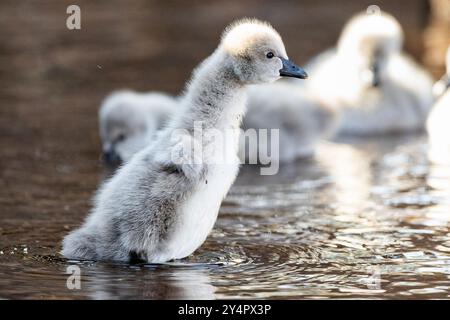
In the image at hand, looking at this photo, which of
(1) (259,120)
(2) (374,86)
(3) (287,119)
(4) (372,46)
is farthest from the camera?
(2) (374,86)

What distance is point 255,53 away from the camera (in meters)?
5.57

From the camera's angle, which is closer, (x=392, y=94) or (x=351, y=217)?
(x=351, y=217)

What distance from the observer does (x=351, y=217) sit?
652 cm

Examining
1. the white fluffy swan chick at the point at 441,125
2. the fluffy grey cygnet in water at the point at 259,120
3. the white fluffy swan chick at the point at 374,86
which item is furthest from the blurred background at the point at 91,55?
the white fluffy swan chick at the point at 441,125

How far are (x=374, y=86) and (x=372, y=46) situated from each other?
1.16ft

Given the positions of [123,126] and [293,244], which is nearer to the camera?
[293,244]

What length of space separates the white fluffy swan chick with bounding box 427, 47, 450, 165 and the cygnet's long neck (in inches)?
127

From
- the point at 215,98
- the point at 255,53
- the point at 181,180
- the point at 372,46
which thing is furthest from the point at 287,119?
the point at 181,180

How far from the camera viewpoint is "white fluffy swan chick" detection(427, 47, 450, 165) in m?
8.52

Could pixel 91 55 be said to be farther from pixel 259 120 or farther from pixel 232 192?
pixel 232 192

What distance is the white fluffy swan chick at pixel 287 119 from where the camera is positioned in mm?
8219
